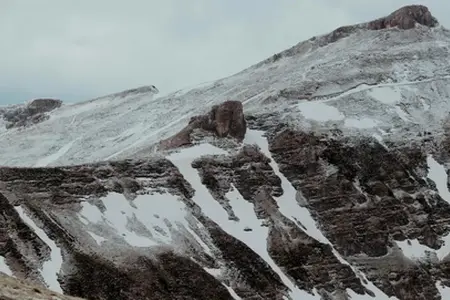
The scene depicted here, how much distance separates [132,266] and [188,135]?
2744cm

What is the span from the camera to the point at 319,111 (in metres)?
89.2

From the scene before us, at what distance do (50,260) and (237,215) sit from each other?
2161cm

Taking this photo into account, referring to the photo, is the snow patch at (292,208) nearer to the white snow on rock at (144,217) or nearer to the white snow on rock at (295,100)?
the white snow on rock at (295,100)

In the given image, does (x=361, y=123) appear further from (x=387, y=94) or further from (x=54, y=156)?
(x=54, y=156)

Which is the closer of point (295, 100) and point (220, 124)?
point (220, 124)

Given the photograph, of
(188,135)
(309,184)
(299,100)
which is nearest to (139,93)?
(299,100)

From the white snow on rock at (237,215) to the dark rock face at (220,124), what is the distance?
392cm

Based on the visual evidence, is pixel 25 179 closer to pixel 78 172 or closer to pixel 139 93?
pixel 78 172

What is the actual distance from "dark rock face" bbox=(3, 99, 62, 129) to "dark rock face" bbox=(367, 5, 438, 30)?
65789 mm

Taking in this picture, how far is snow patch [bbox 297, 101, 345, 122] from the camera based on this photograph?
8688 centimetres

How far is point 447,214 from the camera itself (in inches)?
2869

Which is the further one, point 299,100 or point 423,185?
point 299,100

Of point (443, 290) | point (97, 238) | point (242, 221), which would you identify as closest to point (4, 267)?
point (97, 238)

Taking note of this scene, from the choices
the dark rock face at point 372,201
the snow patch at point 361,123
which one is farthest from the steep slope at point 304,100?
the dark rock face at point 372,201
